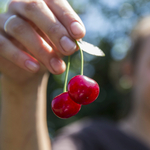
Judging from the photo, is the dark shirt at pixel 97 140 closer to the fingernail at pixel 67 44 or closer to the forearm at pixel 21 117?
→ the forearm at pixel 21 117

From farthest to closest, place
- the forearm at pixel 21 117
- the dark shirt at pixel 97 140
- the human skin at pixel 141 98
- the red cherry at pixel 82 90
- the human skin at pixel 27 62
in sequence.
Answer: the human skin at pixel 141 98 < the dark shirt at pixel 97 140 < the forearm at pixel 21 117 < the human skin at pixel 27 62 < the red cherry at pixel 82 90

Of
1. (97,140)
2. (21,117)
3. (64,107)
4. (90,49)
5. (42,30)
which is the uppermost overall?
(42,30)

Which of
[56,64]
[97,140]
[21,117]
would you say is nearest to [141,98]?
[97,140]

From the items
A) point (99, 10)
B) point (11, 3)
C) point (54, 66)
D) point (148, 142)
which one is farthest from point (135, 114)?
point (99, 10)

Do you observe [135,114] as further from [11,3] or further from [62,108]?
[11,3]

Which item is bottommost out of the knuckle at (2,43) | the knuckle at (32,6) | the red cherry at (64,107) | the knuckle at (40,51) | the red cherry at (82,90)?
the red cherry at (64,107)

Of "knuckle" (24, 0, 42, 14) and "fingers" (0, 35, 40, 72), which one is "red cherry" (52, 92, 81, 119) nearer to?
"fingers" (0, 35, 40, 72)

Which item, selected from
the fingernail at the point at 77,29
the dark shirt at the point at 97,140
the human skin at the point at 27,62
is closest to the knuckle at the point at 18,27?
the human skin at the point at 27,62

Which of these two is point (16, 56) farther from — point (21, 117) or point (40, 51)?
point (21, 117)
